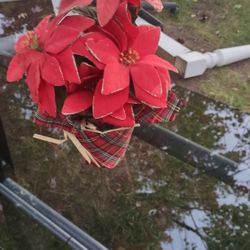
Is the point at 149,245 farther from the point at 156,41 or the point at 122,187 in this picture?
the point at 156,41

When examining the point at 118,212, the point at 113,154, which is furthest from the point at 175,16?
the point at 113,154

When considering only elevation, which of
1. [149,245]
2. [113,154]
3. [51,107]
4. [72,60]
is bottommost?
[149,245]

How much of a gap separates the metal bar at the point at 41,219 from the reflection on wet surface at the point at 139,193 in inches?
2.0

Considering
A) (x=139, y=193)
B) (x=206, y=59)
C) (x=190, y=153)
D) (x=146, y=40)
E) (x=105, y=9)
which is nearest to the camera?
(x=105, y=9)

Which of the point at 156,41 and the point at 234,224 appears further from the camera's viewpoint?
the point at 234,224

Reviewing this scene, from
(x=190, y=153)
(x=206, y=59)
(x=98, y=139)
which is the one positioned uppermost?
(x=98, y=139)

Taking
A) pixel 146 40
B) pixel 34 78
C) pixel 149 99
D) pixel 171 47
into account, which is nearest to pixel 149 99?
pixel 149 99

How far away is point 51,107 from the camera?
33.5 inches

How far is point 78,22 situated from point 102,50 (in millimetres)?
72

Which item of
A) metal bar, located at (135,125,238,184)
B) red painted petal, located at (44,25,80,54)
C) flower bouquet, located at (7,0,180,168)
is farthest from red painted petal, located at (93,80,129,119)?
metal bar, located at (135,125,238,184)

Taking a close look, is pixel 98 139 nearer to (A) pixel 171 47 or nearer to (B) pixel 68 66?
(B) pixel 68 66

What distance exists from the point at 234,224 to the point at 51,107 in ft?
2.95

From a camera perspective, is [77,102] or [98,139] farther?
[98,139]

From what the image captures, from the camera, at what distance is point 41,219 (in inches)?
56.0
